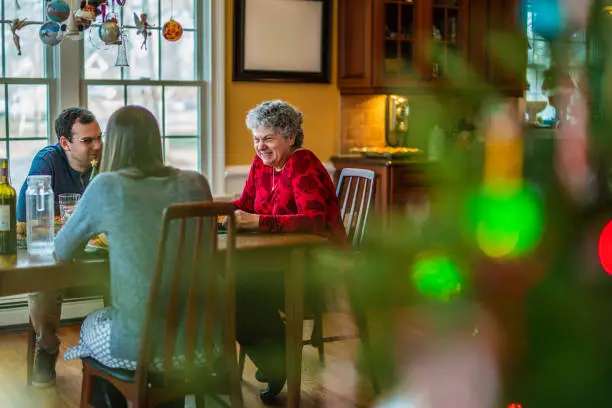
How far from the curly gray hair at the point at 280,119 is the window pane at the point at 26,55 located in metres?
1.65

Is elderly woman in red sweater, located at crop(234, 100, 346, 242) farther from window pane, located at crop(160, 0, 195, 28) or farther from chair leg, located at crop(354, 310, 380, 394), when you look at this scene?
chair leg, located at crop(354, 310, 380, 394)

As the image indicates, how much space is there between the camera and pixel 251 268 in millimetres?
2934

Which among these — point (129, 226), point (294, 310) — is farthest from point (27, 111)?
point (129, 226)

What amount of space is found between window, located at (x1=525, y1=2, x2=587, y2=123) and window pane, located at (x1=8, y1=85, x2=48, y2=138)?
14.4ft

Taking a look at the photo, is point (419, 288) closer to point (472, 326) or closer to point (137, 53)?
point (472, 326)

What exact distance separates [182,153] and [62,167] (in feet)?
5.11

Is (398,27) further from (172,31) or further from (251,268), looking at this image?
(251,268)

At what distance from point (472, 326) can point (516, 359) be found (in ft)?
0.12

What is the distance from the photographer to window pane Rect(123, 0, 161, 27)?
4723 millimetres

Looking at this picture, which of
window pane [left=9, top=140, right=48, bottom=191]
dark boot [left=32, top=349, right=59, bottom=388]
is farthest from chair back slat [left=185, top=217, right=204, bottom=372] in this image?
window pane [left=9, top=140, right=48, bottom=191]

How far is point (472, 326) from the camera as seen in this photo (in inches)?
20.4

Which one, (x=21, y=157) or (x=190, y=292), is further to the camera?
(x=21, y=157)

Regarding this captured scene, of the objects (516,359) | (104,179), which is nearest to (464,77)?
(516,359)

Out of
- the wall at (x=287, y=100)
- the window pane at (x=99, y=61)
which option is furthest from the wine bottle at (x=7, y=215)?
the wall at (x=287, y=100)
